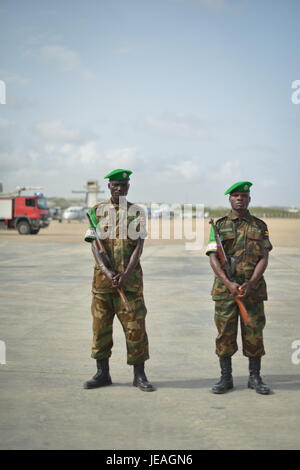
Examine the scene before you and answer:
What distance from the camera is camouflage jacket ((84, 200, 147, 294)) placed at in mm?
4684

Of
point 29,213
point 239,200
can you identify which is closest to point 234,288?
point 239,200

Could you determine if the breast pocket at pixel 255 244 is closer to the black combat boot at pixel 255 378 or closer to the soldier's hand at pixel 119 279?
the black combat boot at pixel 255 378

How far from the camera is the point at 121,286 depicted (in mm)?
4625

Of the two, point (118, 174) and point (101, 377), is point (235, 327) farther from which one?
point (118, 174)

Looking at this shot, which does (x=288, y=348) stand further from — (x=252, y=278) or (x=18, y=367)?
(x=18, y=367)

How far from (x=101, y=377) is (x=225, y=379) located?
3.44ft

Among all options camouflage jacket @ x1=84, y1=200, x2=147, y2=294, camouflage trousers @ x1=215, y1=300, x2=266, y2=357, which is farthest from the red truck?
camouflage trousers @ x1=215, y1=300, x2=266, y2=357

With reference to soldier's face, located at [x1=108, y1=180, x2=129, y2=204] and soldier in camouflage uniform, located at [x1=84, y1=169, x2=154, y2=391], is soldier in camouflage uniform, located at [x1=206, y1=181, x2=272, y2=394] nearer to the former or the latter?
soldier in camouflage uniform, located at [x1=84, y1=169, x2=154, y2=391]

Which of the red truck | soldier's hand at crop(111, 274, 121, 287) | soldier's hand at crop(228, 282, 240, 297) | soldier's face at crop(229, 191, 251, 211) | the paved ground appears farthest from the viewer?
the red truck

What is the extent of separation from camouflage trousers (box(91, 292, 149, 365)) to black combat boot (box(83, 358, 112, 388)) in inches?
2.4

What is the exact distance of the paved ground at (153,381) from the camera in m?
3.56

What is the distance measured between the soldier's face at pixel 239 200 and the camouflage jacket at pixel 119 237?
0.79 metres

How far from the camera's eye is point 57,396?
14.4 ft
